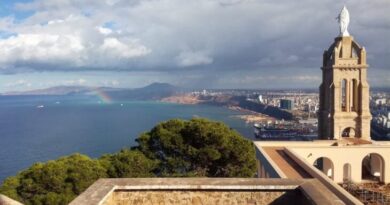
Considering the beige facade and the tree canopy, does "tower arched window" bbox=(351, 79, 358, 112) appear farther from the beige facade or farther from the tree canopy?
the tree canopy

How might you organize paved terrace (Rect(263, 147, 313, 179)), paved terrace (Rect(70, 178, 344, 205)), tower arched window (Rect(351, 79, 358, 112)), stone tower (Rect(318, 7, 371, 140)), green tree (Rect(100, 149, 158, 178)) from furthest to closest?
tower arched window (Rect(351, 79, 358, 112)) → stone tower (Rect(318, 7, 371, 140)) → green tree (Rect(100, 149, 158, 178)) → paved terrace (Rect(263, 147, 313, 179)) → paved terrace (Rect(70, 178, 344, 205))

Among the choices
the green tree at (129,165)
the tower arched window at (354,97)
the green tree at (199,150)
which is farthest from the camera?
the tower arched window at (354,97)

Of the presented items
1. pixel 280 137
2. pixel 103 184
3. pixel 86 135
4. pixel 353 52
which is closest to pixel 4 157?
pixel 86 135

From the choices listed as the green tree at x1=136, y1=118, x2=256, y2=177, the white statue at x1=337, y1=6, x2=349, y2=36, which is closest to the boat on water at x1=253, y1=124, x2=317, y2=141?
the white statue at x1=337, y1=6, x2=349, y2=36

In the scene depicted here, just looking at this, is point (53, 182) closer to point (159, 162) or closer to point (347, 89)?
point (159, 162)

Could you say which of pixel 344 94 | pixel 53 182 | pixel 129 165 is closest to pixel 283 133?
pixel 344 94

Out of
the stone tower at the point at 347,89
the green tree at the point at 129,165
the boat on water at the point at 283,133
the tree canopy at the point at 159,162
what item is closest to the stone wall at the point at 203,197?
the tree canopy at the point at 159,162

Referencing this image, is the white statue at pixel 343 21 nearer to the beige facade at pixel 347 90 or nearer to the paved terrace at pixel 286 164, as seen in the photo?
the beige facade at pixel 347 90
